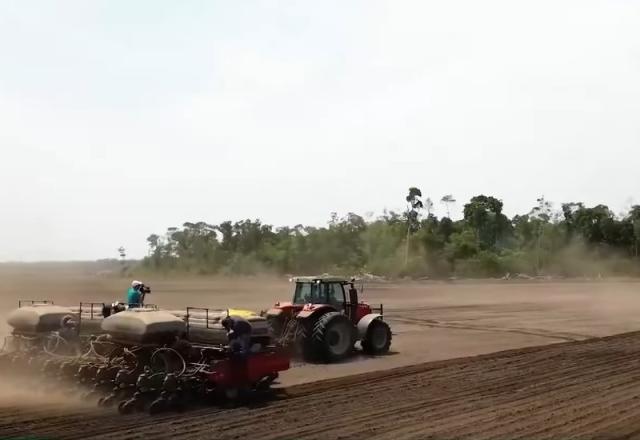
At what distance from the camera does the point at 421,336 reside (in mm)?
23328

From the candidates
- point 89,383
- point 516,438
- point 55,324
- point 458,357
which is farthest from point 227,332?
point 458,357

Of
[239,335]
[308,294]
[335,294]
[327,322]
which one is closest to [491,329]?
[335,294]

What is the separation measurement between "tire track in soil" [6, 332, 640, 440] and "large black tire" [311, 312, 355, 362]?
2.03m

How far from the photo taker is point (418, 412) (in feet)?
35.7

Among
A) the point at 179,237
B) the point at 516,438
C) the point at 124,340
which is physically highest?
the point at 179,237

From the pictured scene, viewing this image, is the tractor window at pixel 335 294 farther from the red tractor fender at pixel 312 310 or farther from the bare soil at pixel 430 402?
the bare soil at pixel 430 402

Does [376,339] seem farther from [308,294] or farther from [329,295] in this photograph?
[308,294]

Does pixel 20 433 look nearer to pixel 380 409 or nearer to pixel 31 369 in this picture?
pixel 31 369

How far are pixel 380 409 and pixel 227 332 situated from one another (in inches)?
126

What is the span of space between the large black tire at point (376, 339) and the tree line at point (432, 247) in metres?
62.4

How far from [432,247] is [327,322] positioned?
80.3 m

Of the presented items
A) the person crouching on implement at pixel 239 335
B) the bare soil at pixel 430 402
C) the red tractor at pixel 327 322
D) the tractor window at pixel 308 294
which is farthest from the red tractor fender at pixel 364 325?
the person crouching on implement at pixel 239 335

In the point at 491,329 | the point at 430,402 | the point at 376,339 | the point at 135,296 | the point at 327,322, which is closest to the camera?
the point at 430,402

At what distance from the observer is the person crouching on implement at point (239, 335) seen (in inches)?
475
